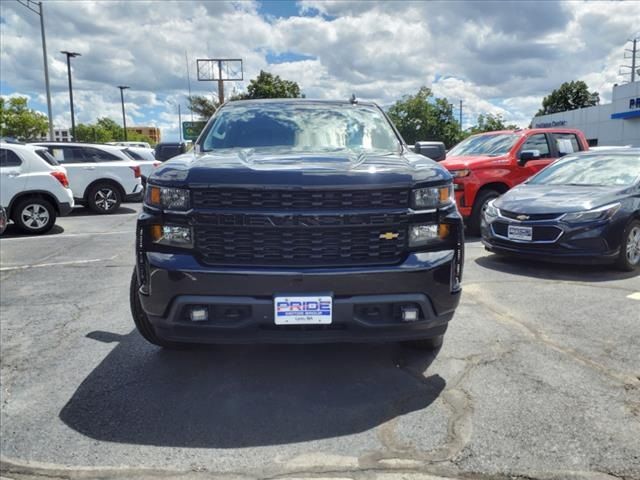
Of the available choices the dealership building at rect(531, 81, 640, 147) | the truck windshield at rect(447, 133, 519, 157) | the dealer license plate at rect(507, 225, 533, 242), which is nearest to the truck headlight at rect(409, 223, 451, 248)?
the dealer license plate at rect(507, 225, 533, 242)

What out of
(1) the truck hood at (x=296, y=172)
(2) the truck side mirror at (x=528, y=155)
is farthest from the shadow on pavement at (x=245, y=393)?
(2) the truck side mirror at (x=528, y=155)

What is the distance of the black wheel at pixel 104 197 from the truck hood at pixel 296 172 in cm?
1095

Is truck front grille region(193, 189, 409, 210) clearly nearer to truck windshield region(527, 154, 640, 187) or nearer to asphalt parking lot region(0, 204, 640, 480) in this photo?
asphalt parking lot region(0, 204, 640, 480)

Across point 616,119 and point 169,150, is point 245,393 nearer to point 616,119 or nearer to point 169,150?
point 169,150

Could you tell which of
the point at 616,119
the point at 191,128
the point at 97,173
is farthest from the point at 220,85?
the point at 97,173

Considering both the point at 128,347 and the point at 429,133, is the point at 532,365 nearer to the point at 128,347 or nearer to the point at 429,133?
the point at 128,347

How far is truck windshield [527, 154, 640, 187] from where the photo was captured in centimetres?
671

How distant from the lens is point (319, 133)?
4.09 meters

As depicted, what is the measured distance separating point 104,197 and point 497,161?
936 centimetres

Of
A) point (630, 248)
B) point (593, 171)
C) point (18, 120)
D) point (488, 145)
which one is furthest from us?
point (18, 120)

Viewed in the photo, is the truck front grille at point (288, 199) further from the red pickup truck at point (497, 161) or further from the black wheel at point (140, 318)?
the red pickup truck at point (497, 161)

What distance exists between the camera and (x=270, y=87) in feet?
152

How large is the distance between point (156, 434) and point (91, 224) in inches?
380

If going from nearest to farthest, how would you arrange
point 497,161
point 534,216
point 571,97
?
1. point 534,216
2. point 497,161
3. point 571,97
